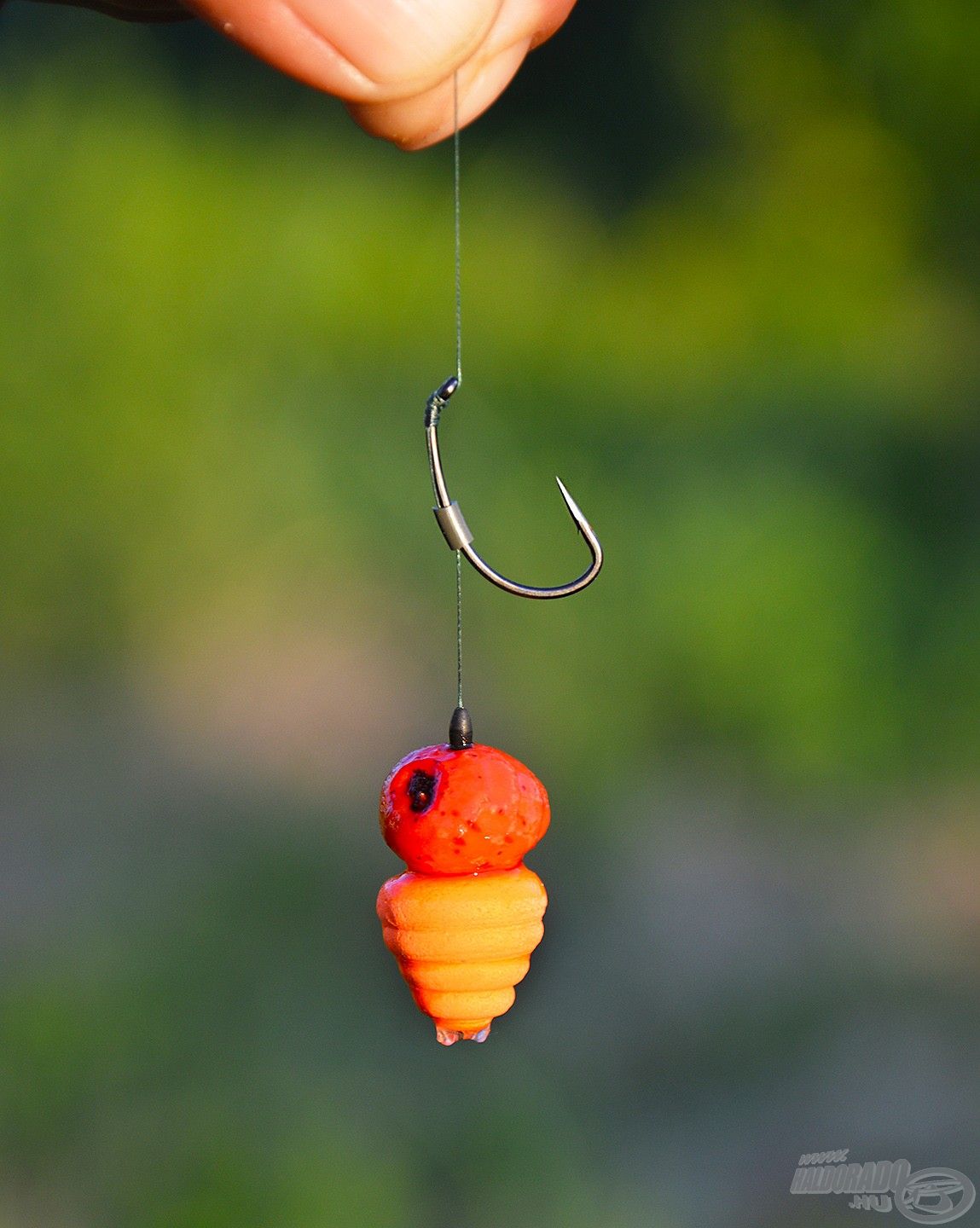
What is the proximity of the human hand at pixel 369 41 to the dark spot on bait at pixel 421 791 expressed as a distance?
299 millimetres

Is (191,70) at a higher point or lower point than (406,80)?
higher

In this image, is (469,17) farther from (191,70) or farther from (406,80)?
(191,70)

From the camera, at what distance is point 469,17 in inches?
22.3

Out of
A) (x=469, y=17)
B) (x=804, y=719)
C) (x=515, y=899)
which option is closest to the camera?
(x=469, y=17)

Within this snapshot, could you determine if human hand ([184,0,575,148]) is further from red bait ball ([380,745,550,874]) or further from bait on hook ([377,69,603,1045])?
red bait ball ([380,745,550,874])

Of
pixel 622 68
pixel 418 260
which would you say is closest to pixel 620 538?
pixel 418 260

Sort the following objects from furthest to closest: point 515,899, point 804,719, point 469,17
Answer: point 804,719 < point 515,899 < point 469,17

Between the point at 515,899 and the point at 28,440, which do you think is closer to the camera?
the point at 515,899

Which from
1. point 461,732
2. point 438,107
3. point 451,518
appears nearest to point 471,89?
point 438,107

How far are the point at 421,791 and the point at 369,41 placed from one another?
333 mm

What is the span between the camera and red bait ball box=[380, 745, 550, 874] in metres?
0.67

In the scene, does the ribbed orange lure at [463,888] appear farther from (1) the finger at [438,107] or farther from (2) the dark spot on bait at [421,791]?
(1) the finger at [438,107]

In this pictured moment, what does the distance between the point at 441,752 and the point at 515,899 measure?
0.08m

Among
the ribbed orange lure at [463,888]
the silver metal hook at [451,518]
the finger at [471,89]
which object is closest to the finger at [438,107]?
the finger at [471,89]
